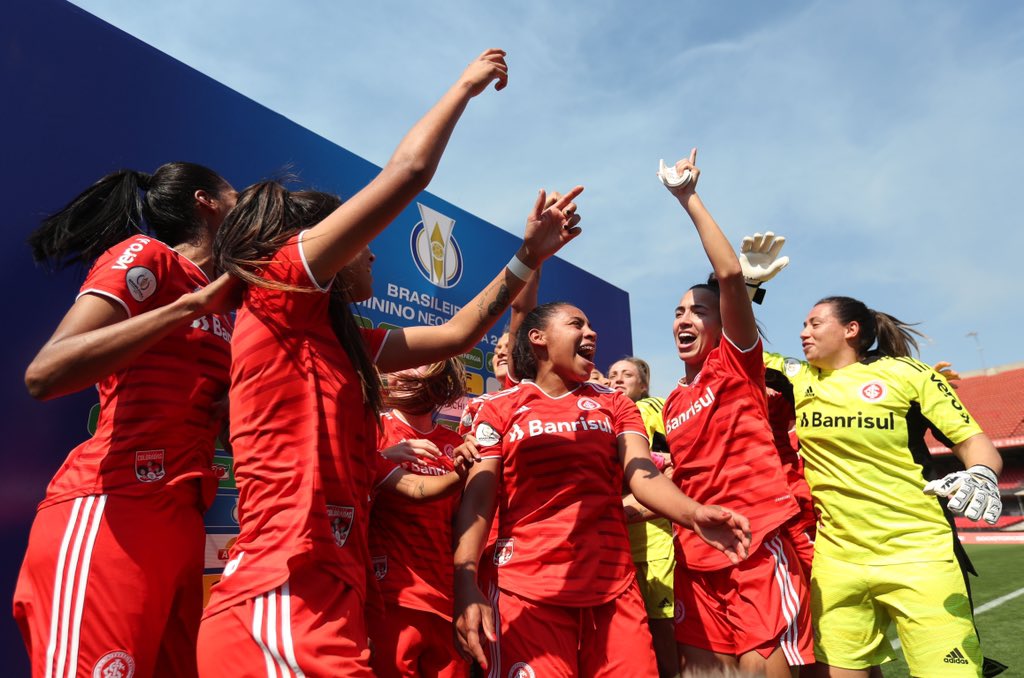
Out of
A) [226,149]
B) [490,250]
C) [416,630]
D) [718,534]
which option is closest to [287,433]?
[718,534]

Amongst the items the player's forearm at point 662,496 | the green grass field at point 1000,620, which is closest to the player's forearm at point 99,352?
the player's forearm at point 662,496

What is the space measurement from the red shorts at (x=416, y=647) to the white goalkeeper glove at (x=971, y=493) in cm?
220

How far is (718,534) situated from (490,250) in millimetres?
3983

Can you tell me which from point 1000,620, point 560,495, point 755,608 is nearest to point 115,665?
point 560,495

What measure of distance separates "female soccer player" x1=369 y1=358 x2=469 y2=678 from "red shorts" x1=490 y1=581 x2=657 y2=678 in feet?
1.23

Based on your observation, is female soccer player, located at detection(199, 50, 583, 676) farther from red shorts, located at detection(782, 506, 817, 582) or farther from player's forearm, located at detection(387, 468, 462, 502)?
red shorts, located at detection(782, 506, 817, 582)

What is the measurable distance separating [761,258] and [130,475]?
2.98 metres

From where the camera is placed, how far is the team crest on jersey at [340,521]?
5.58 feet

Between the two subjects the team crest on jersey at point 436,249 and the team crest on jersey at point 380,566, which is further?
the team crest on jersey at point 436,249

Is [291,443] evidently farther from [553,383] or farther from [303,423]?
[553,383]

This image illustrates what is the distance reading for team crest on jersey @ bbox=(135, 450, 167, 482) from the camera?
2088mm

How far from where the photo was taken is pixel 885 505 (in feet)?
11.6

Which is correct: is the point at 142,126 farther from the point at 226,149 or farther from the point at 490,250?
the point at 490,250

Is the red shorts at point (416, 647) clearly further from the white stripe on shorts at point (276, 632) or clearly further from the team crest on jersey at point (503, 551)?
the white stripe on shorts at point (276, 632)
